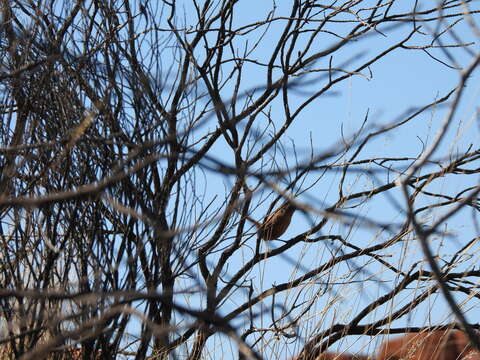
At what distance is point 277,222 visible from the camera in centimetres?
281

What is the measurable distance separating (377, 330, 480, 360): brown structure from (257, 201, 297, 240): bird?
1.82ft

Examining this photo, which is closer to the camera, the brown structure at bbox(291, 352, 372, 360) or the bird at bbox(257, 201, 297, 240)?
the brown structure at bbox(291, 352, 372, 360)

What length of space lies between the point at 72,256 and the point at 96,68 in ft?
1.85

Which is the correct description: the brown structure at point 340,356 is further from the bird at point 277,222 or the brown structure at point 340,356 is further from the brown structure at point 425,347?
the bird at point 277,222

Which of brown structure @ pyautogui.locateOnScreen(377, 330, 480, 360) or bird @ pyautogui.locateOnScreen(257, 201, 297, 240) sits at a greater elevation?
bird @ pyautogui.locateOnScreen(257, 201, 297, 240)

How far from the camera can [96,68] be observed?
2.28 metres

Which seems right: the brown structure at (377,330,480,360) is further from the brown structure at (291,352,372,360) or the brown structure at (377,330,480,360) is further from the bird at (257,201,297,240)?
the bird at (257,201,297,240)

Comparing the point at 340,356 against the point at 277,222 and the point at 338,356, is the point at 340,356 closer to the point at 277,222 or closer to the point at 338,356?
the point at 338,356

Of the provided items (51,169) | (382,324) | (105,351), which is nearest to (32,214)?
(51,169)

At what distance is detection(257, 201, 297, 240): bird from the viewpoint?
2758 mm

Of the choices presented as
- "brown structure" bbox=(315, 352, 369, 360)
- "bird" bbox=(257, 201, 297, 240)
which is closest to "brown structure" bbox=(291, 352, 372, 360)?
"brown structure" bbox=(315, 352, 369, 360)

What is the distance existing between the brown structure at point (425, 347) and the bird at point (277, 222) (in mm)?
553

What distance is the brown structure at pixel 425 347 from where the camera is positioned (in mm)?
2359

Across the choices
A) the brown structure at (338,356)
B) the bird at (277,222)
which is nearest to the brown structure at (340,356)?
the brown structure at (338,356)
